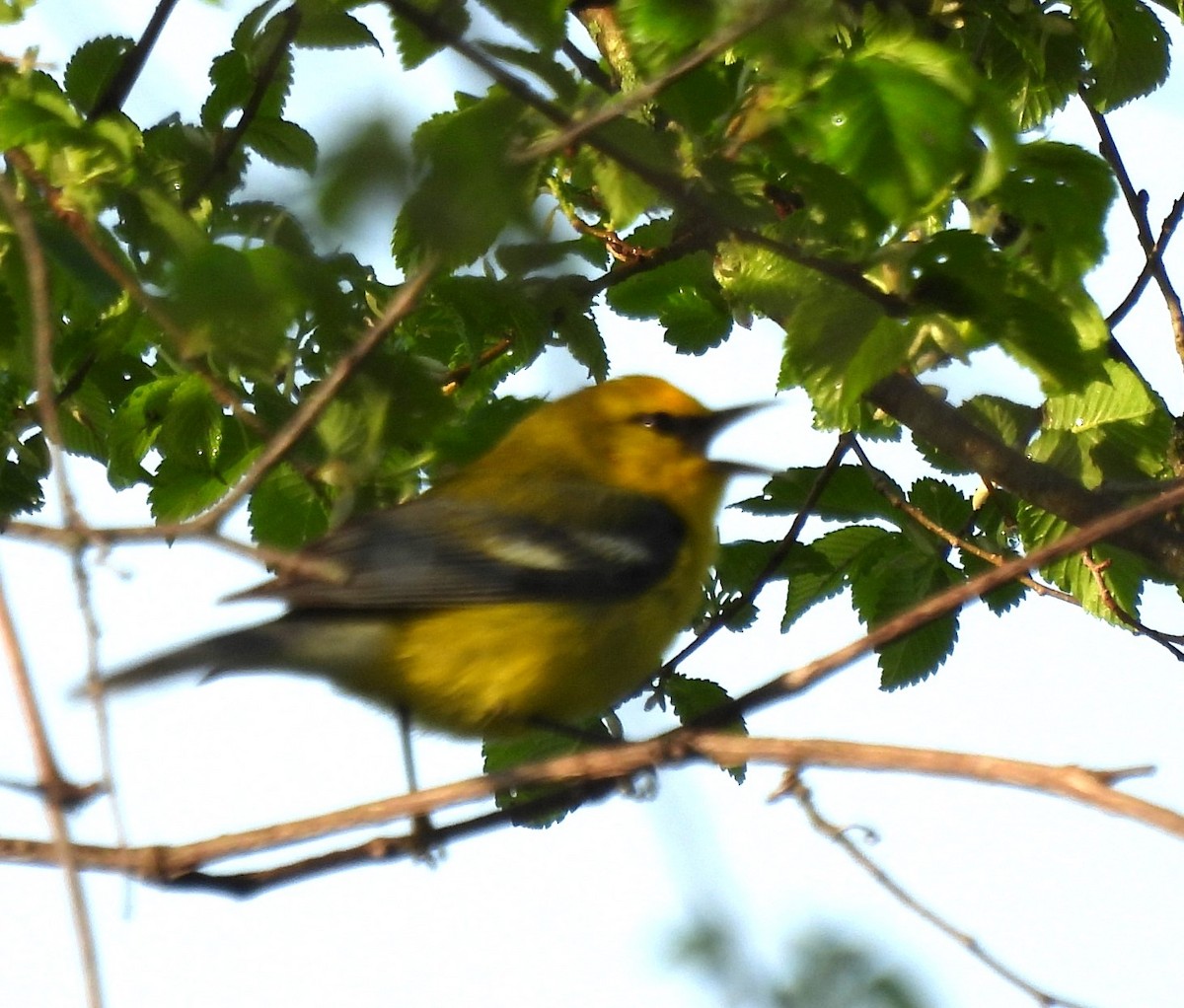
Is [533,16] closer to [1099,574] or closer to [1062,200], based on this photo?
[1062,200]

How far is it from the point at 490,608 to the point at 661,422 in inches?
36.6

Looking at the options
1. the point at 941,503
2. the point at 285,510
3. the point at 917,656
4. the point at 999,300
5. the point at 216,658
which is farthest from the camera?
the point at 941,503

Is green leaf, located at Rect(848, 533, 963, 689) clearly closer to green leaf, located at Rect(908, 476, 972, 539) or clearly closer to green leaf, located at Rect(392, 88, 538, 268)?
green leaf, located at Rect(908, 476, 972, 539)

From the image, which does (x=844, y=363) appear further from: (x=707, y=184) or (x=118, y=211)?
(x=118, y=211)

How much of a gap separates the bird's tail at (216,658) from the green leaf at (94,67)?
1.18m

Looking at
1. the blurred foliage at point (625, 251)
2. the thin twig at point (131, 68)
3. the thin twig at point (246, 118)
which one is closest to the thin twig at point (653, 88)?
the blurred foliage at point (625, 251)

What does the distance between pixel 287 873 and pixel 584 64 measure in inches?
77.3

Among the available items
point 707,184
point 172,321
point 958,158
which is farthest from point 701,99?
point 172,321

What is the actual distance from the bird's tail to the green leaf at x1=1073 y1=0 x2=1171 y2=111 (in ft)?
7.23

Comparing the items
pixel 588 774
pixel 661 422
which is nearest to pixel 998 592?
pixel 661 422

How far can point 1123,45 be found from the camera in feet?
11.8

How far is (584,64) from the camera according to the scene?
3.71m

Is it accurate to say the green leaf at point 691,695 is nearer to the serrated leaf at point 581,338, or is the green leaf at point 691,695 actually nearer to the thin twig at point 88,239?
the serrated leaf at point 581,338

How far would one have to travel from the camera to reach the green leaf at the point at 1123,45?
11.7ft
